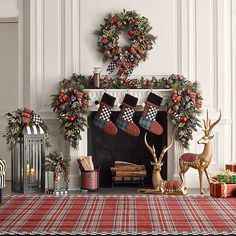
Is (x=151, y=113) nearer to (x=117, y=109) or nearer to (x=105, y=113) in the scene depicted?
(x=117, y=109)

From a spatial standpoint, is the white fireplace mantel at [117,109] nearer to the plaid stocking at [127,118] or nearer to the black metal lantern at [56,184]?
the plaid stocking at [127,118]

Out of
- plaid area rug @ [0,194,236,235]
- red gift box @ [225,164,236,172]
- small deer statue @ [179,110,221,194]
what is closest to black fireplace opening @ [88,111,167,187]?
small deer statue @ [179,110,221,194]

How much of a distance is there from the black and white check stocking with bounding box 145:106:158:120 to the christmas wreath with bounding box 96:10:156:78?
0.57m

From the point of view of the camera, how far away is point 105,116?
265 inches

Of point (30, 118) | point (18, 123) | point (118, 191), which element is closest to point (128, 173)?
point (118, 191)

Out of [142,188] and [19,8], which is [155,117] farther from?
[19,8]

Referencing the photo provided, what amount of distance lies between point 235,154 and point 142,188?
4.37ft

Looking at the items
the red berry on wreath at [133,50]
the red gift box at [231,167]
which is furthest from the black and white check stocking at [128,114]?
the red gift box at [231,167]

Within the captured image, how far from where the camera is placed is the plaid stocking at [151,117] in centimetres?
669

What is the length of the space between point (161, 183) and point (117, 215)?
1.49 metres

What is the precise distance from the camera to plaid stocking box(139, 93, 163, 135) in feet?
22.0

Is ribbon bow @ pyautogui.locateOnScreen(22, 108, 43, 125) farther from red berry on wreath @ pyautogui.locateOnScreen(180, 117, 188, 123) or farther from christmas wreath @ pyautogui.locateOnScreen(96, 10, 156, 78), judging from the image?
red berry on wreath @ pyautogui.locateOnScreen(180, 117, 188, 123)

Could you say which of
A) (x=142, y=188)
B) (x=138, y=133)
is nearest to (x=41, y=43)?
(x=138, y=133)

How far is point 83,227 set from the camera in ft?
14.2
